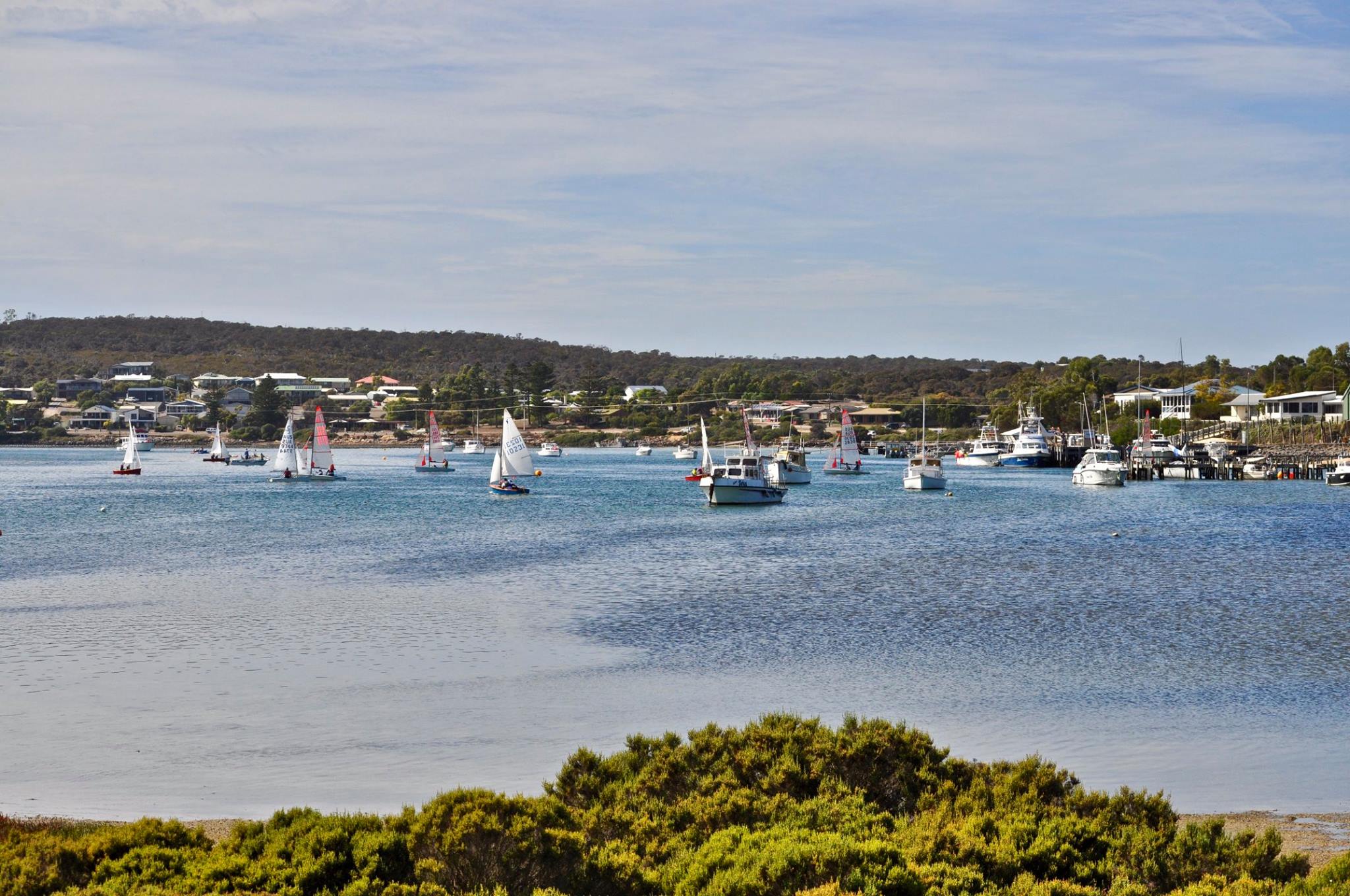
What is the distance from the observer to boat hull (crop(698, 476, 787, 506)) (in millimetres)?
83562

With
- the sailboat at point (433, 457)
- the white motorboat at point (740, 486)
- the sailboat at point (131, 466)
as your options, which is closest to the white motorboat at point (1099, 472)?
the white motorboat at point (740, 486)

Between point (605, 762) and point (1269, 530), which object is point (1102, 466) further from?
point (605, 762)

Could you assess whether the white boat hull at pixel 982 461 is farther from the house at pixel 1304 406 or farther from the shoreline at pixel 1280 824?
the shoreline at pixel 1280 824

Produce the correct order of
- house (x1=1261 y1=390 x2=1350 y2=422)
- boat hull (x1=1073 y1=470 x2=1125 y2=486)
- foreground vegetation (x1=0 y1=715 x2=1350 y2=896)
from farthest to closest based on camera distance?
house (x1=1261 y1=390 x2=1350 y2=422)
boat hull (x1=1073 y1=470 x2=1125 y2=486)
foreground vegetation (x1=0 y1=715 x2=1350 y2=896)

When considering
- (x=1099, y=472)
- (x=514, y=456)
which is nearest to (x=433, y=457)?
(x=514, y=456)

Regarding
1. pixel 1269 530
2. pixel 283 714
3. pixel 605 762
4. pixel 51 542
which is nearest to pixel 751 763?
pixel 605 762

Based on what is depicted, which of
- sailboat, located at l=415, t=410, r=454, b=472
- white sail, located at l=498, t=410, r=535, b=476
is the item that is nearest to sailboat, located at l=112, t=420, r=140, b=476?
sailboat, located at l=415, t=410, r=454, b=472

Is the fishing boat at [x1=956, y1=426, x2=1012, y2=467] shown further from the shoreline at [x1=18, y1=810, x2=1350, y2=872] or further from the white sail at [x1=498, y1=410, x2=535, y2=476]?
the shoreline at [x1=18, y1=810, x2=1350, y2=872]

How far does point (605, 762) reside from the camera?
1331 cm

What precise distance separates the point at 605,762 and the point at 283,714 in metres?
11.0

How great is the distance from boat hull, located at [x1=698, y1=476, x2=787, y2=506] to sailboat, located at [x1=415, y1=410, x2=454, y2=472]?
71.3 meters

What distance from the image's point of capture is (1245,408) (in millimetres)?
173250

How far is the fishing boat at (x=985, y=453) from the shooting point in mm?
163875

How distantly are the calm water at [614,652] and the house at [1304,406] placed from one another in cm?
10344
